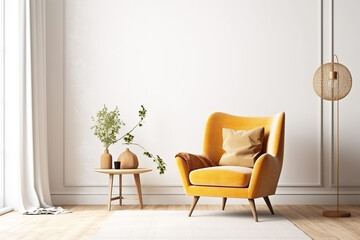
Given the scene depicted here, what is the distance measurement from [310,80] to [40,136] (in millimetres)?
2948

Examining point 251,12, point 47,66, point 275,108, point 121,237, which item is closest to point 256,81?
point 275,108

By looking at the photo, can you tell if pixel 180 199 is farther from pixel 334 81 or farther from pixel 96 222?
pixel 334 81

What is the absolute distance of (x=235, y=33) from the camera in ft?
Answer: 20.7

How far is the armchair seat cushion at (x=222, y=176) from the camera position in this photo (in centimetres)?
493

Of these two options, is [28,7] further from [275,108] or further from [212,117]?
[275,108]

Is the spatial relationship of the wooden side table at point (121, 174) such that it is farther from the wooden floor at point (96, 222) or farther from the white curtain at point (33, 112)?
the white curtain at point (33, 112)

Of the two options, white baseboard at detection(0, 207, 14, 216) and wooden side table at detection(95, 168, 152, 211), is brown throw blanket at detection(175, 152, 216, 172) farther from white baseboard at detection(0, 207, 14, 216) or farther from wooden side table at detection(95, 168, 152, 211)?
white baseboard at detection(0, 207, 14, 216)

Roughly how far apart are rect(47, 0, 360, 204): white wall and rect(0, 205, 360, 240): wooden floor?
0.47m

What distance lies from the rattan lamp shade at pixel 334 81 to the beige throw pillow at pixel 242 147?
0.71 m

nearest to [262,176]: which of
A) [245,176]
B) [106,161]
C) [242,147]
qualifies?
[245,176]

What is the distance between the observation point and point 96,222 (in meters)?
4.83

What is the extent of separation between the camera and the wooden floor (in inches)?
163

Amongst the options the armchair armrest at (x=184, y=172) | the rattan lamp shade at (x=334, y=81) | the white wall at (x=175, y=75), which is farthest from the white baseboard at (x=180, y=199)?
the rattan lamp shade at (x=334, y=81)

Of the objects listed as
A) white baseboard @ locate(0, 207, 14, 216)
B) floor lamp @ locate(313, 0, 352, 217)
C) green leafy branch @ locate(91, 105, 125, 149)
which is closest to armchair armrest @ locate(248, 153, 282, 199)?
floor lamp @ locate(313, 0, 352, 217)
